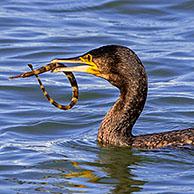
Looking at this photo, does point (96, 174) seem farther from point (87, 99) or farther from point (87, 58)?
point (87, 99)

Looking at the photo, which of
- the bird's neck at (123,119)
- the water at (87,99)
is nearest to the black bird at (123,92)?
the bird's neck at (123,119)

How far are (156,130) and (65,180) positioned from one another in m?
3.01

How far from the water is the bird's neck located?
7.3 inches

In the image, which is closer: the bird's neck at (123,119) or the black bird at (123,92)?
the black bird at (123,92)

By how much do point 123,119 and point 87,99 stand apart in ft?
9.51

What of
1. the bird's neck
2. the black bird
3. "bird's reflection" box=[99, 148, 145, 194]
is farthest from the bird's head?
"bird's reflection" box=[99, 148, 145, 194]

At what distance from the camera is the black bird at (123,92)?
46.8 ft

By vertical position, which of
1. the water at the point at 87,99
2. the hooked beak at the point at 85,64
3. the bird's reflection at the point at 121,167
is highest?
the hooked beak at the point at 85,64

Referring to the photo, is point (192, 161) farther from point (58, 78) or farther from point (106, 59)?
point (58, 78)

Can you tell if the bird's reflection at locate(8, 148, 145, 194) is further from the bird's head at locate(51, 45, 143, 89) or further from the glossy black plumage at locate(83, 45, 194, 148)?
the bird's head at locate(51, 45, 143, 89)

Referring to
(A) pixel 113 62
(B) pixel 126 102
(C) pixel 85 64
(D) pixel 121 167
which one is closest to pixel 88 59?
(C) pixel 85 64

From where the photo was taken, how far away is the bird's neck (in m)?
14.6

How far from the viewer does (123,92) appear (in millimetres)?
14609

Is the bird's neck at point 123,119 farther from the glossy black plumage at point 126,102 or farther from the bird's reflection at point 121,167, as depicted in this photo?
the bird's reflection at point 121,167
